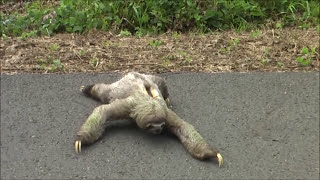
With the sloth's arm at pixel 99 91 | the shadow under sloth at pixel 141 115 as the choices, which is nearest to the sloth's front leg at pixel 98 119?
the shadow under sloth at pixel 141 115

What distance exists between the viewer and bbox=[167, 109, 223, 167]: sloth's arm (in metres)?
4.24

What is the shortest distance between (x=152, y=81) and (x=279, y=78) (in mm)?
1496

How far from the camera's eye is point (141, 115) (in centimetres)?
448

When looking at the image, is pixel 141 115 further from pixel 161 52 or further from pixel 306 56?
pixel 306 56

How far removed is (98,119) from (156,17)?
310 cm

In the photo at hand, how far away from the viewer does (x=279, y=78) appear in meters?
5.75

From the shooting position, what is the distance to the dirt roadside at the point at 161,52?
6.02m

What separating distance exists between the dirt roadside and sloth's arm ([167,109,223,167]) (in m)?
1.41

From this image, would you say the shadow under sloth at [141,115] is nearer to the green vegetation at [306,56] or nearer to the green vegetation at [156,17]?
the green vegetation at [306,56]

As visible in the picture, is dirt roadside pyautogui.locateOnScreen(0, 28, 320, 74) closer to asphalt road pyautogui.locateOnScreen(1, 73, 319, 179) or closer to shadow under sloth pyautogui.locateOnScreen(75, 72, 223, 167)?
asphalt road pyautogui.locateOnScreen(1, 73, 319, 179)

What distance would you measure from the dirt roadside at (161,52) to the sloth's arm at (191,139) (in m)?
1.41

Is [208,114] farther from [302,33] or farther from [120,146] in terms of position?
[302,33]

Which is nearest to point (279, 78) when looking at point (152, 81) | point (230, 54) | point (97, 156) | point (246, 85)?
point (246, 85)

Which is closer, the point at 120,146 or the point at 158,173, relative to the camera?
the point at 158,173
